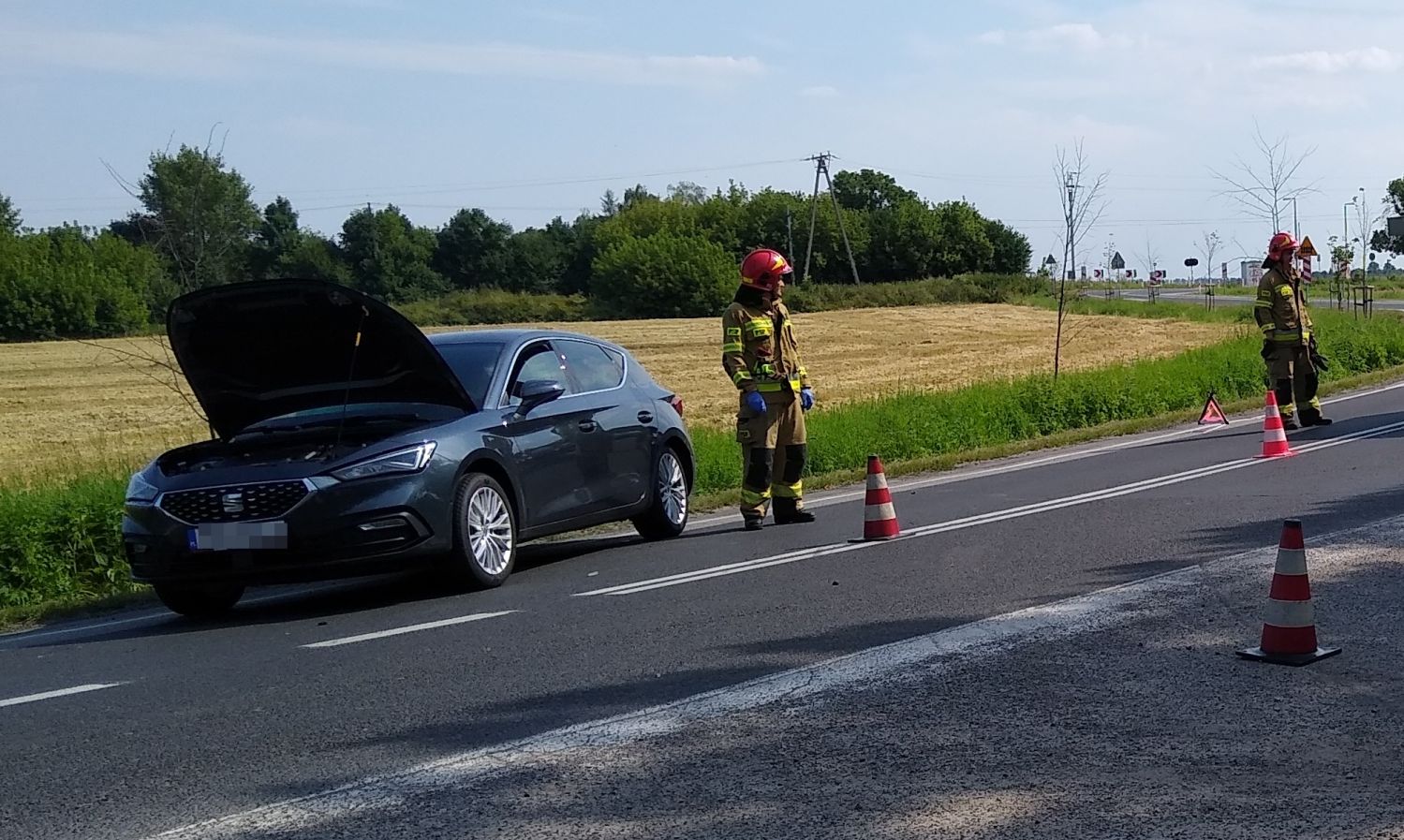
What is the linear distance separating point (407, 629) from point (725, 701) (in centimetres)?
262

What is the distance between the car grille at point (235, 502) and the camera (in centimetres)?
880

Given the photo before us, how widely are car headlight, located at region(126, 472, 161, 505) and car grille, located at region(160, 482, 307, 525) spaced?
0.15 m

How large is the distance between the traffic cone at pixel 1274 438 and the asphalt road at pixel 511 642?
2131 mm

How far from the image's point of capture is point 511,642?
759 centimetres

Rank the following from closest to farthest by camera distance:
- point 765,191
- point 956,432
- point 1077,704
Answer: point 1077,704 < point 956,432 < point 765,191

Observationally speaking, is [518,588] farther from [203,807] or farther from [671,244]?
[671,244]

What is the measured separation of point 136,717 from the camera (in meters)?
6.36

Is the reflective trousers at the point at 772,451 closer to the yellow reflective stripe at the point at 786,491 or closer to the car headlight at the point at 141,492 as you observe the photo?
the yellow reflective stripe at the point at 786,491

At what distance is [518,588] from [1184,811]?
18.4 feet

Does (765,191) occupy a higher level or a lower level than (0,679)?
higher

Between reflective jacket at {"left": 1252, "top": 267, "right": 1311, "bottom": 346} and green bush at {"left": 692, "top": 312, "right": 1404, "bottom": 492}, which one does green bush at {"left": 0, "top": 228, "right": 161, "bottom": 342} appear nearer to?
green bush at {"left": 692, "top": 312, "right": 1404, "bottom": 492}

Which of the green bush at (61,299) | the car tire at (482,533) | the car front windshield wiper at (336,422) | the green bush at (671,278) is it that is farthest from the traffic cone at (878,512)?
the green bush at (671,278)

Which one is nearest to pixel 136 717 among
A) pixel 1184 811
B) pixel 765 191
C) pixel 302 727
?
pixel 302 727

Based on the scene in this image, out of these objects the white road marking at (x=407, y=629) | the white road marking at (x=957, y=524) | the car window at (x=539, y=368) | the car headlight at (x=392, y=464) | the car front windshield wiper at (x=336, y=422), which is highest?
the car window at (x=539, y=368)
